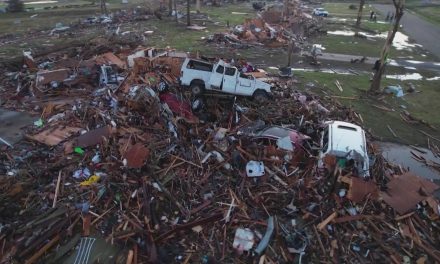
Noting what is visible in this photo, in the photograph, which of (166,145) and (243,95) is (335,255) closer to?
(166,145)

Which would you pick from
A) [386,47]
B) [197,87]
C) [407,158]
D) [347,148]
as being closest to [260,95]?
[197,87]

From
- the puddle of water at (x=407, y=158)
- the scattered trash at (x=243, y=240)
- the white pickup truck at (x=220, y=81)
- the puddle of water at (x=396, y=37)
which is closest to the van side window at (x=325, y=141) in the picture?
the puddle of water at (x=407, y=158)

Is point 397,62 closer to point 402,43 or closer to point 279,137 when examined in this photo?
point 402,43

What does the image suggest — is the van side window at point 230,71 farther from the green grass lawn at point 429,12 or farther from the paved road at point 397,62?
the green grass lawn at point 429,12

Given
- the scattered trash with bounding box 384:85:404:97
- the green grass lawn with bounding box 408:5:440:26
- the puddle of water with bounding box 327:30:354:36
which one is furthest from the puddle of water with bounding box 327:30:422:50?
the scattered trash with bounding box 384:85:404:97

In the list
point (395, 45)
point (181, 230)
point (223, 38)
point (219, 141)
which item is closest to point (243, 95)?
point (219, 141)

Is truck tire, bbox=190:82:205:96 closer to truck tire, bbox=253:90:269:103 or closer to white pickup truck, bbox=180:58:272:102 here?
white pickup truck, bbox=180:58:272:102
